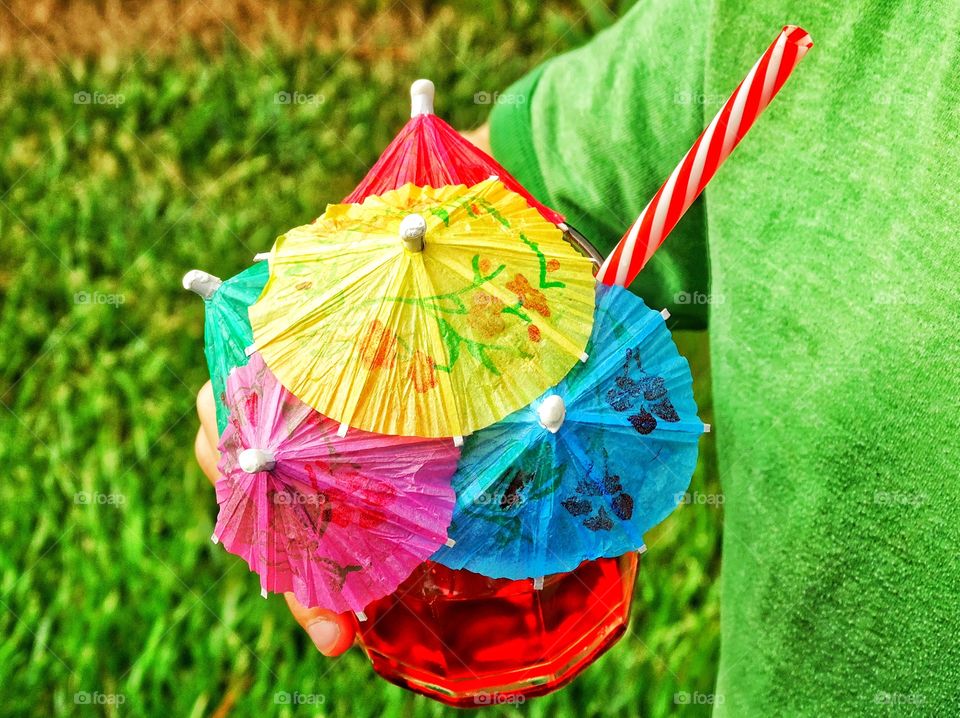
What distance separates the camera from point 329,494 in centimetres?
63

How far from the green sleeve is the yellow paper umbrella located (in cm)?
27

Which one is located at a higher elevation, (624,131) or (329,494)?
(624,131)

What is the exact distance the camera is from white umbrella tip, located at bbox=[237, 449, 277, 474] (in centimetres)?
61

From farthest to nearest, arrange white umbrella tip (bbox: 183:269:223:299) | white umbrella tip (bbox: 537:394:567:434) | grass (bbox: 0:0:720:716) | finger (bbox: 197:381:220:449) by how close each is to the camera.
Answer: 1. grass (bbox: 0:0:720:716)
2. finger (bbox: 197:381:220:449)
3. white umbrella tip (bbox: 183:269:223:299)
4. white umbrella tip (bbox: 537:394:567:434)

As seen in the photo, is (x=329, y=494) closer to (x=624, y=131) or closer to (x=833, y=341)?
(x=833, y=341)

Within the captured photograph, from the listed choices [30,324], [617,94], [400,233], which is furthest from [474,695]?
[30,324]

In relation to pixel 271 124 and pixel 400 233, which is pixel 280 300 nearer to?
pixel 400 233

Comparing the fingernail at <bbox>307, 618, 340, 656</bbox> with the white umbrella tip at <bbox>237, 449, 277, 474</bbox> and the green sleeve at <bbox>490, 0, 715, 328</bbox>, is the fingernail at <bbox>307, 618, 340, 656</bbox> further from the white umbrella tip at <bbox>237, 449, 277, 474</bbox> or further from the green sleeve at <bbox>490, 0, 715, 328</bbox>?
the green sleeve at <bbox>490, 0, 715, 328</bbox>

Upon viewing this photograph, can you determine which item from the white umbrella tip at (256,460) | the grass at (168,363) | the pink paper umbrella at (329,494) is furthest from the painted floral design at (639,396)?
the grass at (168,363)

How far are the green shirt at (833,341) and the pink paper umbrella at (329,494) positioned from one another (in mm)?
287

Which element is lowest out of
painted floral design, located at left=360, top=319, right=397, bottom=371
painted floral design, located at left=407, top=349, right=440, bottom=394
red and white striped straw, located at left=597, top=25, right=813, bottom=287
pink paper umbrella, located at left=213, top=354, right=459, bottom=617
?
pink paper umbrella, located at left=213, top=354, right=459, bottom=617

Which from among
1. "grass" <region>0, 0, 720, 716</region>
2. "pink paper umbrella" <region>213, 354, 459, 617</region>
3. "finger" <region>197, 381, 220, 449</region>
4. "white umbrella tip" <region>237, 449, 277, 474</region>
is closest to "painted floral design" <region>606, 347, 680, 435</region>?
"pink paper umbrella" <region>213, 354, 459, 617</region>

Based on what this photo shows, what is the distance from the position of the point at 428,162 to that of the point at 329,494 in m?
0.27

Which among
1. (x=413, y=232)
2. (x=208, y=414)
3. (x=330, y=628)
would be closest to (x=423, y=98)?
(x=413, y=232)
